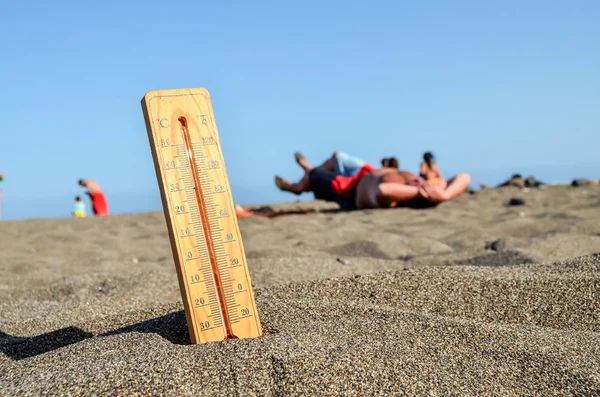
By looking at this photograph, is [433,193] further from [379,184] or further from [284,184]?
[284,184]

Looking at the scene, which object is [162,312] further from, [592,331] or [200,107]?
[592,331]

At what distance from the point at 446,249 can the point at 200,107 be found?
11.7 feet

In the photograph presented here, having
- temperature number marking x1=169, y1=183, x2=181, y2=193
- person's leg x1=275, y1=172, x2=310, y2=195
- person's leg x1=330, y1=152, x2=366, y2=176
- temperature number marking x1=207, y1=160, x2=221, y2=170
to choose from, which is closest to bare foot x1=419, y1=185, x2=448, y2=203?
person's leg x1=330, y1=152, x2=366, y2=176

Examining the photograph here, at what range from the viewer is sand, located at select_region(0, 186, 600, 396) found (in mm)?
1706

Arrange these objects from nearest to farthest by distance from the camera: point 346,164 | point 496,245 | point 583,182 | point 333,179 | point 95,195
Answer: point 496,245, point 333,179, point 346,164, point 95,195, point 583,182

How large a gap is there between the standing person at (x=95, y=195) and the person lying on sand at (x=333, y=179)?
3.53 metres

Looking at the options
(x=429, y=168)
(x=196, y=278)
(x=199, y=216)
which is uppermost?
(x=199, y=216)

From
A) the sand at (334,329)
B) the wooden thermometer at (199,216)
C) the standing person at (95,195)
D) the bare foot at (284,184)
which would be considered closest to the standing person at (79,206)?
the standing person at (95,195)

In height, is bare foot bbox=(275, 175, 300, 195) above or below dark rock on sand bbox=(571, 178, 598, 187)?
above

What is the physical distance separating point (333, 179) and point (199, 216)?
7636 millimetres

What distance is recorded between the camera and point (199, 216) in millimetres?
2043

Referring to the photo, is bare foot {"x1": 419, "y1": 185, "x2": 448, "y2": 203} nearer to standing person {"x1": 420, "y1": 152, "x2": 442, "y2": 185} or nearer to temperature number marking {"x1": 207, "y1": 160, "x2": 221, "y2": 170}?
standing person {"x1": 420, "y1": 152, "x2": 442, "y2": 185}

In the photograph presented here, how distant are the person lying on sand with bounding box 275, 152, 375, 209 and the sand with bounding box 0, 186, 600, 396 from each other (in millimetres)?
4388

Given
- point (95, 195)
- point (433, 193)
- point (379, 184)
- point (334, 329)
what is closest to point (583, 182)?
point (433, 193)
